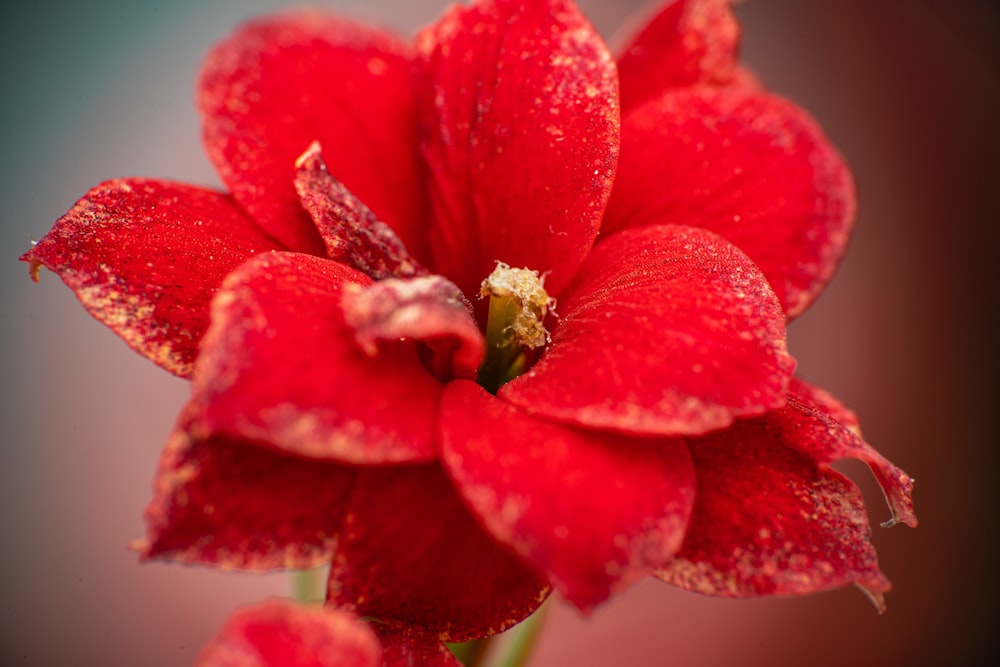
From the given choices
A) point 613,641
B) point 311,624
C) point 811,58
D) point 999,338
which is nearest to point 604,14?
point 811,58

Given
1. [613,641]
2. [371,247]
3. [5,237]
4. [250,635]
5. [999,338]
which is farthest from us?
[999,338]

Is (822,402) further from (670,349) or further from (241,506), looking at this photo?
(241,506)

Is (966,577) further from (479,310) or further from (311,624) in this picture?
(311,624)

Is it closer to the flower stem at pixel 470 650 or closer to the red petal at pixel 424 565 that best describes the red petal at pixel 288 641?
the red petal at pixel 424 565

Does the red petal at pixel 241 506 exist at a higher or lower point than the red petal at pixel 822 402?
higher

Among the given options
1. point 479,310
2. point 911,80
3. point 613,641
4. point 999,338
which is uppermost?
point 479,310

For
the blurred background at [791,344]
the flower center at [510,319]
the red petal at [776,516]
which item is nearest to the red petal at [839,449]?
the red petal at [776,516]

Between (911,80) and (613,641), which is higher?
(911,80)
